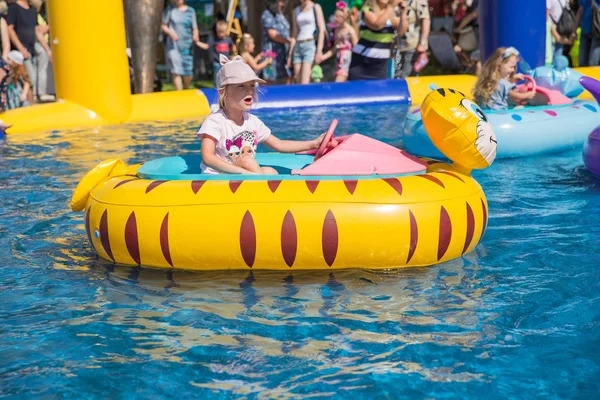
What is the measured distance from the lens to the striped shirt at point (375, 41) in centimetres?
955

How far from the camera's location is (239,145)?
15.0 feet

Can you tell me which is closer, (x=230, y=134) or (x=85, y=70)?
(x=230, y=134)

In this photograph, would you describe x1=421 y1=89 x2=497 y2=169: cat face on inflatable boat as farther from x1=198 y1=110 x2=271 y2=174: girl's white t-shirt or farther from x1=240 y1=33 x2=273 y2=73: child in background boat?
x1=240 y1=33 x2=273 y2=73: child in background boat

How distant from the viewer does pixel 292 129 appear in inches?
330

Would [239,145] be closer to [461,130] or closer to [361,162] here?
[361,162]

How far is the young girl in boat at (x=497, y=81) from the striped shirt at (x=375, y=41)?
261 cm

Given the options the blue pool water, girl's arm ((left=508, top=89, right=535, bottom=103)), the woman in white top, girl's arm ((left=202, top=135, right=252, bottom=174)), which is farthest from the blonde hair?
the woman in white top

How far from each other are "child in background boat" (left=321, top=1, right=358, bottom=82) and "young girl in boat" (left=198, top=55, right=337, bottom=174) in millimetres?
5957

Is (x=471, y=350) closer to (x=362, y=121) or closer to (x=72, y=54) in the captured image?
(x=362, y=121)

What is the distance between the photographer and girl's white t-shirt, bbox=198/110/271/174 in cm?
445

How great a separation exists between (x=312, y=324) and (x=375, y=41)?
6605mm

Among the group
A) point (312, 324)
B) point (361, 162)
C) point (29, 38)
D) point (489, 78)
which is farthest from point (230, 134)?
point (29, 38)

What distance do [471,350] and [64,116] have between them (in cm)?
647

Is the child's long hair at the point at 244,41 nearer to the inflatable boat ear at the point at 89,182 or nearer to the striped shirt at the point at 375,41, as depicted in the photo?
the striped shirt at the point at 375,41
